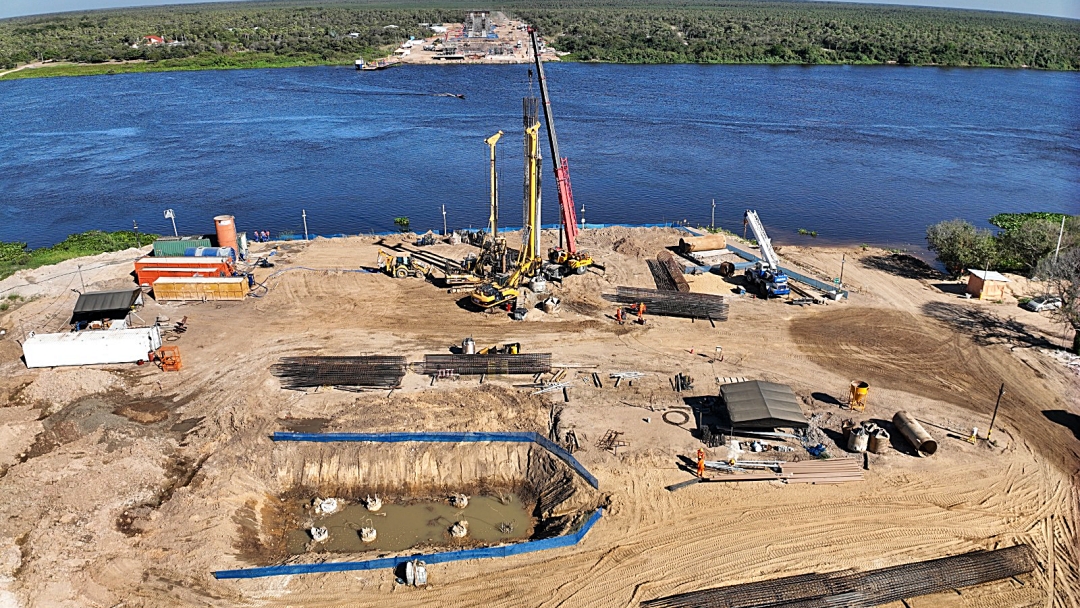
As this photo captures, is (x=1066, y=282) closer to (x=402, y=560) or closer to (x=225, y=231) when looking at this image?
(x=402, y=560)

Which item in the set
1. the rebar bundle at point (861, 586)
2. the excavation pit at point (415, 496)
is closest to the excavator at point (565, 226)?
the excavation pit at point (415, 496)

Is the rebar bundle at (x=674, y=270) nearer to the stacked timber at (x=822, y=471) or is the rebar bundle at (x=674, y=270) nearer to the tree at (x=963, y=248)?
the stacked timber at (x=822, y=471)

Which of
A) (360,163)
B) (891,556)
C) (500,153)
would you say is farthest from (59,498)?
(500,153)

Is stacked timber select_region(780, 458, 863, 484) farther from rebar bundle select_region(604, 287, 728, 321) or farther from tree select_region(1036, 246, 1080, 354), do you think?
tree select_region(1036, 246, 1080, 354)

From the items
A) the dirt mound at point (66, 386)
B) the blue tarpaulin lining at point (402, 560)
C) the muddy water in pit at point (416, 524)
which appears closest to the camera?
the blue tarpaulin lining at point (402, 560)

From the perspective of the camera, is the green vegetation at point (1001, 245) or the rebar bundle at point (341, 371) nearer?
the rebar bundle at point (341, 371)
